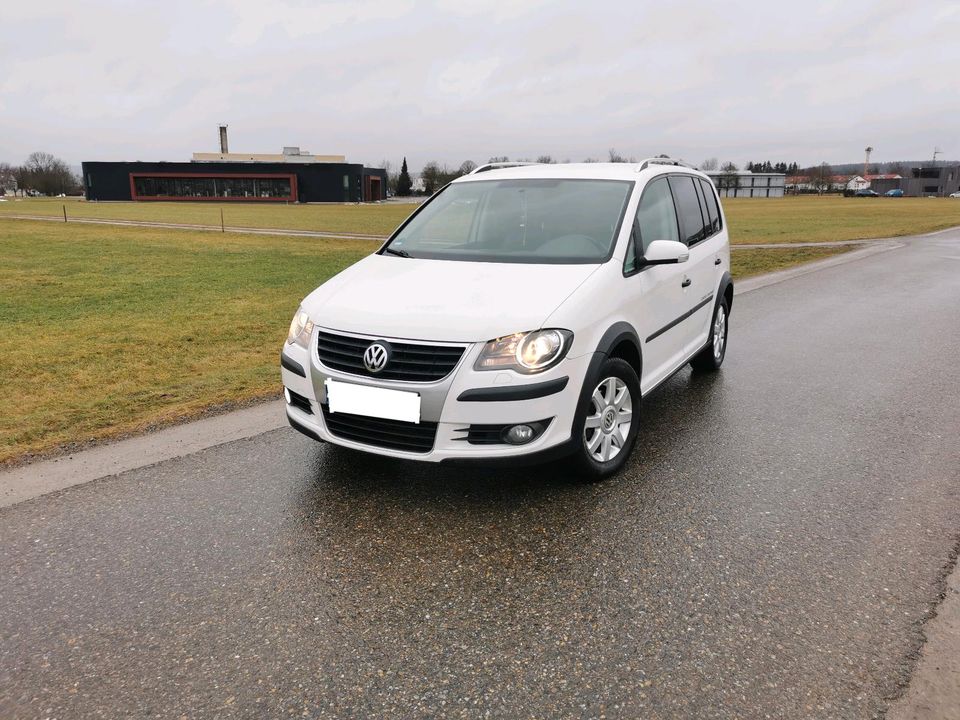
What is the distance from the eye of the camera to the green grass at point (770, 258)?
14.5 metres

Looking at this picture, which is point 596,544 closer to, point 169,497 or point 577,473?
point 577,473

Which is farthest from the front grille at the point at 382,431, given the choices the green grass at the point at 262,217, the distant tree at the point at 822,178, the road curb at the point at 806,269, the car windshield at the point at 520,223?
the distant tree at the point at 822,178

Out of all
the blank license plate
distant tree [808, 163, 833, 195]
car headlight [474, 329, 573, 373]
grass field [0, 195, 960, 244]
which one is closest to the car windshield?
car headlight [474, 329, 573, 373]

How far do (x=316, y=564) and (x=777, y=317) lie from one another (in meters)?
7.73

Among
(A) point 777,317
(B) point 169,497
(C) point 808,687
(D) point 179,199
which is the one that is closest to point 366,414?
(B) point 169,497

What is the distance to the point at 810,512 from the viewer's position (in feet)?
12.2

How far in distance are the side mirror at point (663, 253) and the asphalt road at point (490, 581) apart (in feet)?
3.96

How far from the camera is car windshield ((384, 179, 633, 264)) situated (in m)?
4.42

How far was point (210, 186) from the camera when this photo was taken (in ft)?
270

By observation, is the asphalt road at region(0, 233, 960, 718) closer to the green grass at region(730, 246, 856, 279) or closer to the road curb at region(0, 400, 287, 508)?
the road curb at region(0, 400, 287, 508)

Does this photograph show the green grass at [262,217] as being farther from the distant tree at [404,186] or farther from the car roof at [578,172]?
the distant tree at [404,186]

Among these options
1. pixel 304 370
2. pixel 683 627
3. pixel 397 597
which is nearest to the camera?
pixel 683 627

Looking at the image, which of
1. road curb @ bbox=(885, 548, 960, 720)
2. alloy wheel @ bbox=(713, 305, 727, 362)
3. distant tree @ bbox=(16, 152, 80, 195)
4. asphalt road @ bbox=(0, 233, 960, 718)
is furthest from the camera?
distant tree @ bbox=(16, 152, 80, 195)

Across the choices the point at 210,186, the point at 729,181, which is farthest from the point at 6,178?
the point at 729,181
